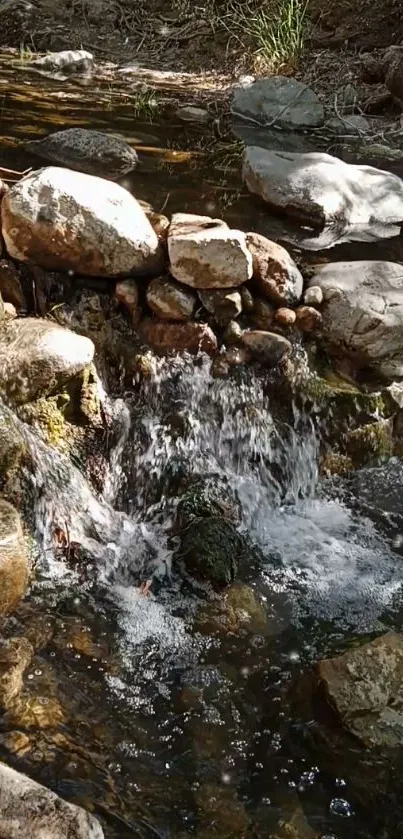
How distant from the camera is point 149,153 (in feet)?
18.8

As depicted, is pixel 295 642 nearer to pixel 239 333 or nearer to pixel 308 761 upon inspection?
pixel 308 761

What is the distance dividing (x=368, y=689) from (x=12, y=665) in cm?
105

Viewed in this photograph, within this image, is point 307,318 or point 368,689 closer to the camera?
point 368,689

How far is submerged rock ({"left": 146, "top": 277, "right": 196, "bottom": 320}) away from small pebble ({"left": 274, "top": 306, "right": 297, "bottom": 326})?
411mm

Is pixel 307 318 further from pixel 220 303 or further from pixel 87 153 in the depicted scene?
pixel 87 153

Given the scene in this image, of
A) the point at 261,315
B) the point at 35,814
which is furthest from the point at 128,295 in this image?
the point at 35,814

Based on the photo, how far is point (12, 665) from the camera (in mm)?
2307

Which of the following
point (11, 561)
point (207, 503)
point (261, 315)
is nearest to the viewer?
point (11, 561)

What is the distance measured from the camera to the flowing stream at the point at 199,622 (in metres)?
2.03

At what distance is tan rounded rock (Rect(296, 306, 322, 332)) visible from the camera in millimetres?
3674

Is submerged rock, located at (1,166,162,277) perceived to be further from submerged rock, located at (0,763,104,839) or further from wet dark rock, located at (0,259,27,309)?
submerged rock, located at (0,763,104,839)

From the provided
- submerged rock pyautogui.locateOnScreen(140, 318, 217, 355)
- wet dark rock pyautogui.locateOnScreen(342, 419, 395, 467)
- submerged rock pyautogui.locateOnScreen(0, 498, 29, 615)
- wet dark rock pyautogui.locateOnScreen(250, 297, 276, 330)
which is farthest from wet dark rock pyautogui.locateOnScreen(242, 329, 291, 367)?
submerged rock pyautogui.locateOnScreen(0, 498, 29, 615)

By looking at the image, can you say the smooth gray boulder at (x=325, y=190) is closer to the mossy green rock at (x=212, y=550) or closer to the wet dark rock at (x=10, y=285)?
the wet dark rock at (x=10, y=285)

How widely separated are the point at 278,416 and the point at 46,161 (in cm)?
264
